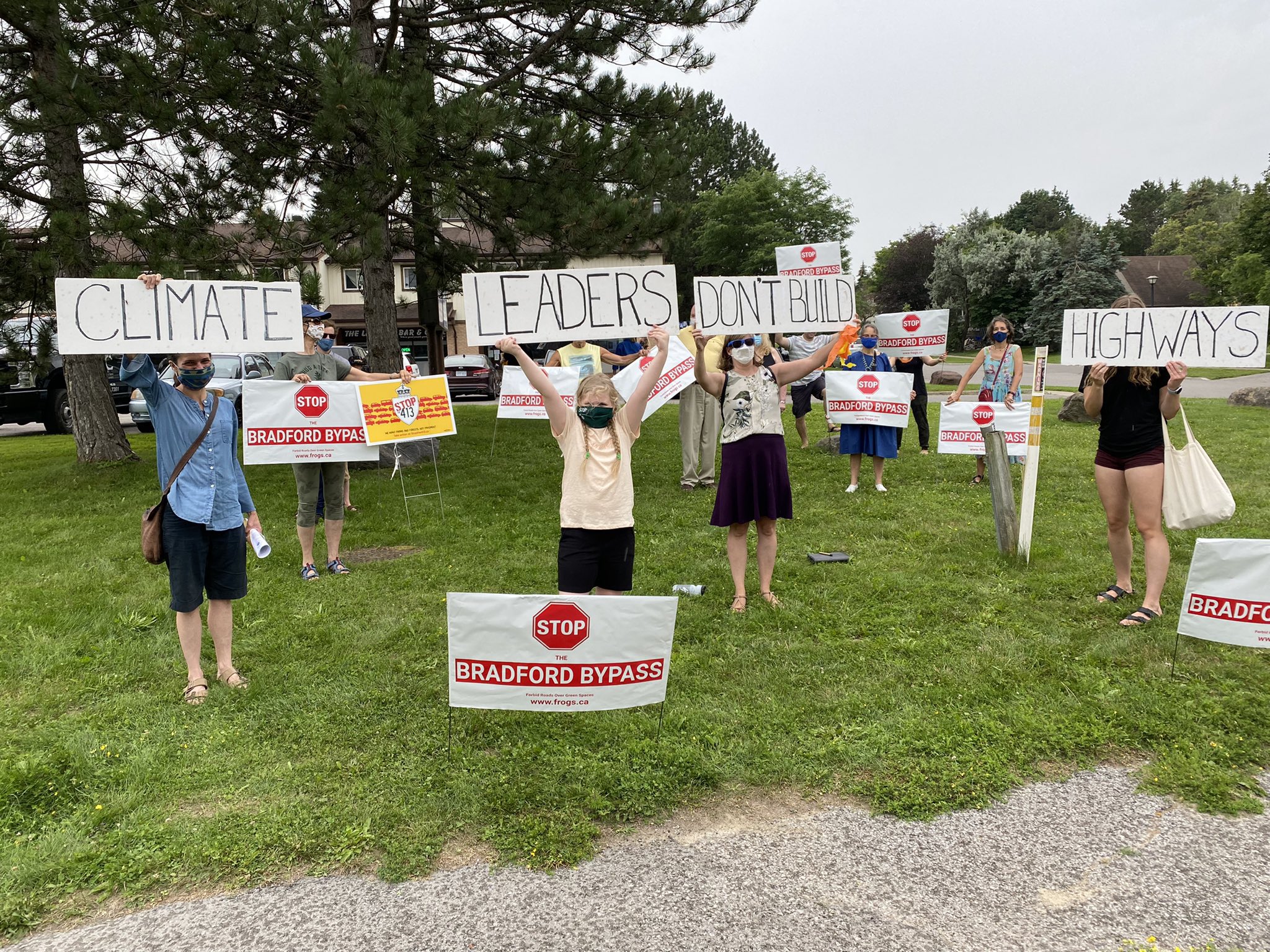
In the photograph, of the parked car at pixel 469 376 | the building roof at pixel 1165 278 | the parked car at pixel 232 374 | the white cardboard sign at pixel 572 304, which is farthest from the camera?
the building roof at pixel 1165 278

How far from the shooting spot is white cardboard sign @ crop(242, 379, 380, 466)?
7.01 meters

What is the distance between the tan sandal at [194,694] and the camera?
4371 mm

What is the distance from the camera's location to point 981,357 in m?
9.41

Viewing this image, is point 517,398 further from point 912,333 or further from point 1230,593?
point 1230,593

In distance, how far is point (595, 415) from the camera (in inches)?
169

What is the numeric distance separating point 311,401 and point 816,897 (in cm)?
596

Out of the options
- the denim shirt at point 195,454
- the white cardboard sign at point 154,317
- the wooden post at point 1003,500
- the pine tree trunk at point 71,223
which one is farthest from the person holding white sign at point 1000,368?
the pine tree trunk at point 71,223

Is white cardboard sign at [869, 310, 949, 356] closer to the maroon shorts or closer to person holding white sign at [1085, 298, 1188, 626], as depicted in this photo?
person holding white sign at [1085, 298, 1188, 626]

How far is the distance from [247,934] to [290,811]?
644 millimetres

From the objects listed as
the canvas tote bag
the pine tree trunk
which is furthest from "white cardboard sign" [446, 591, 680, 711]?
the pine tree trunk

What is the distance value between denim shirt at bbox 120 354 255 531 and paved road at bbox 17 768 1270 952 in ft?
6.88

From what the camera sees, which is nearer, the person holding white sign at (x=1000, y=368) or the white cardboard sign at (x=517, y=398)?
the person holding white sign at (x=1000, y=368)

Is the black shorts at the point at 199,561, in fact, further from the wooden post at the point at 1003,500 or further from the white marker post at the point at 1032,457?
the wooden post at the point at 1003,500

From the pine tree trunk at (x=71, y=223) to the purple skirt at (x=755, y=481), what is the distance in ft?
19.0
